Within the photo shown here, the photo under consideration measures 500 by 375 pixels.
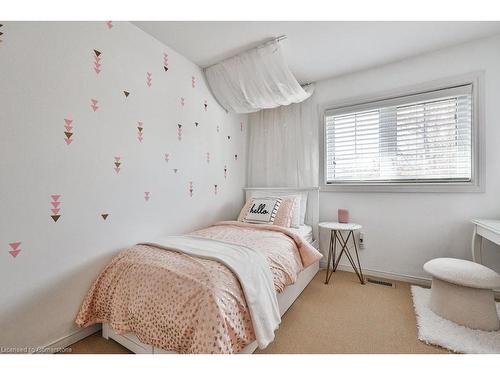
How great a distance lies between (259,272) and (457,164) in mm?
2271

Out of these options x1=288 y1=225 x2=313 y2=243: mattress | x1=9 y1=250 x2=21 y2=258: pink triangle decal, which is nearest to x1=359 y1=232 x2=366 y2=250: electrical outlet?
x1=288 y1=225 x2=313 y2=243: mattress

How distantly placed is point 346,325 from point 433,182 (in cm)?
171

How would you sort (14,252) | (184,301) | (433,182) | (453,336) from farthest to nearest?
(433,182) → (453,336) → (14,252) → (184,301)

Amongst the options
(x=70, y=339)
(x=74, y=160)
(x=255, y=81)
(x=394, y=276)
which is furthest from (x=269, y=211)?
(x=70, y=339)

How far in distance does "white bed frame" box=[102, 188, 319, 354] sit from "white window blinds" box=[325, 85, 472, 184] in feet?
1.37

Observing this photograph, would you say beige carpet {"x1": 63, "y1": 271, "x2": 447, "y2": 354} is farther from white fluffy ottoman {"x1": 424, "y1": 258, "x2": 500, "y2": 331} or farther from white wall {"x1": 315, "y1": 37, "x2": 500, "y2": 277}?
white wall {"x1": 315, "y1": 37, "x2": 500, "y2": 277}

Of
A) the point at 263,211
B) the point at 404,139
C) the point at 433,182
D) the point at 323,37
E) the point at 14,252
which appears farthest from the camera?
the point at 263,211

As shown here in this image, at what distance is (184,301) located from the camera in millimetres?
1114

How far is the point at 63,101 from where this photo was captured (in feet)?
4.81

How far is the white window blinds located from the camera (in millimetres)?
2215

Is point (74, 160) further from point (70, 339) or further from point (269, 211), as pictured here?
point (269, 211)

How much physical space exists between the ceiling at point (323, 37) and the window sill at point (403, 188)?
1.34 m
